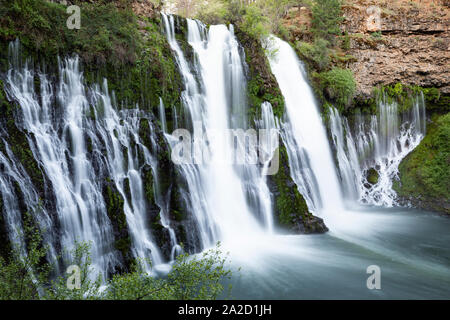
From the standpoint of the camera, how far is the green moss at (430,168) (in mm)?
17906

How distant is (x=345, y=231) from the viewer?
1391 centimetres

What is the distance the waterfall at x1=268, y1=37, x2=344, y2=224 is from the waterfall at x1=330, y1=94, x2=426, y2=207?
1.94 m

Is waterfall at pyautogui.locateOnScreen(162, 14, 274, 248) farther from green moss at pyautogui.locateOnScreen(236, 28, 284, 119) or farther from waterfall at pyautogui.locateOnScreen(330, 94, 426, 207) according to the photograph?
waterfall at pyautogui.locateOnScreen(330, 94, 426, 207)

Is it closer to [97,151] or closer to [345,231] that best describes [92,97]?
[97,151]

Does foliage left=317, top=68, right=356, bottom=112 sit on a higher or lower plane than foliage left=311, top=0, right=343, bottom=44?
lower

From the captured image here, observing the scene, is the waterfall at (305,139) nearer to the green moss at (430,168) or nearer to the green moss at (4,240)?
the green moss at (430,168)

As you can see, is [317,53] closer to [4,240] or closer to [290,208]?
[290,208]

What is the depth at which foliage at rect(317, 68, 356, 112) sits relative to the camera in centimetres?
1959

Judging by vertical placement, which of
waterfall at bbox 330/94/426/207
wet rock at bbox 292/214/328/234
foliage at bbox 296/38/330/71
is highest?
foliage at bbox 296/38/330/71

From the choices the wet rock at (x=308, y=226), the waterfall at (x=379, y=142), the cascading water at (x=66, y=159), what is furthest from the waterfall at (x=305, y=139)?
the cascading water at (x=66, y=159)

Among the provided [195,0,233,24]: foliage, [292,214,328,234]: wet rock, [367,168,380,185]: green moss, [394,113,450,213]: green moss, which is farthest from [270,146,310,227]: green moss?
[195,0,233,24]: foliage

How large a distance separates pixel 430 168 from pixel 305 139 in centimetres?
840

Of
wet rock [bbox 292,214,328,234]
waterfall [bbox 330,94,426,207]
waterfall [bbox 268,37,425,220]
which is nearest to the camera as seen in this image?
wet rock [bbox 292,214,328,234]

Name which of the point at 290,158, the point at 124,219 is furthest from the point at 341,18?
the point at 124,219
